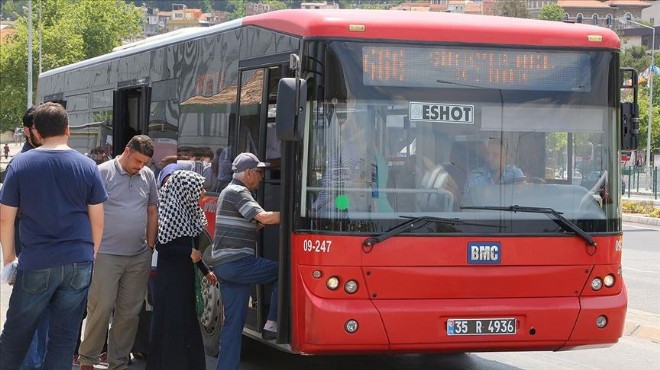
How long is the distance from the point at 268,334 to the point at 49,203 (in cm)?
231

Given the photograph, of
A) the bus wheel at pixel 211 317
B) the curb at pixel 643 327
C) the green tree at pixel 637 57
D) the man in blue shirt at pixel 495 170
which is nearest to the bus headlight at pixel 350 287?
the man in blue shirt at pixel 495 170

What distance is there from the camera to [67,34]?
77.6m

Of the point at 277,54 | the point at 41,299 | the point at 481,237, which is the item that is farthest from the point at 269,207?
the point at 41,299

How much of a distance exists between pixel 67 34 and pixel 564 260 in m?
72.3

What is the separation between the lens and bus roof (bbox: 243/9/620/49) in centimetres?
812

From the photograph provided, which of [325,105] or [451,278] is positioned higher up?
[325,105]

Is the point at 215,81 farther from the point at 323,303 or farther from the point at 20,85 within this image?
the point at 20,85

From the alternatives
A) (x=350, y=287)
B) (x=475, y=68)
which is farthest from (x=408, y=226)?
(x=475, y=68)

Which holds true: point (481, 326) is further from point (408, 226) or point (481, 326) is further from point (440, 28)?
point (440, 28)

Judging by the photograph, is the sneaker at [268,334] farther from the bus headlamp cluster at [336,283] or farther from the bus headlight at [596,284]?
the bus headlight at [596,284]

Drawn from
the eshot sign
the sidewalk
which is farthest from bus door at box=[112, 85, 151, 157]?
the sidewalk

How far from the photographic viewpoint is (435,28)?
27.1ft

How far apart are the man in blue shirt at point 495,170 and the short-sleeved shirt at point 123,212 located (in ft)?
7.87

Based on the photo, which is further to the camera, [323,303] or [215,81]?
[215,81]
